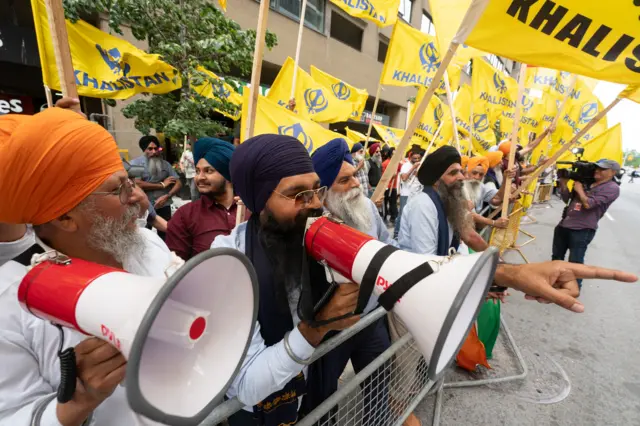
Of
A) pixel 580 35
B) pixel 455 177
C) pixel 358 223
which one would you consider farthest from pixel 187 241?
pixel 580 35

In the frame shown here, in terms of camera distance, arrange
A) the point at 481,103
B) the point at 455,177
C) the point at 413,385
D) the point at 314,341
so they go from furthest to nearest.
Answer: the point at 481,103, the point at 455,177, the point at 413,385, the point at 314,341

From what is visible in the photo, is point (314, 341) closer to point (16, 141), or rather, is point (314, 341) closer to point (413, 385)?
point (16, 141)

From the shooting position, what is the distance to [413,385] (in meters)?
2.07

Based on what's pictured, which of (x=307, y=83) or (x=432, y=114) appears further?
(x=432, y=114)

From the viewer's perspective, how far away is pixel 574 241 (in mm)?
4289

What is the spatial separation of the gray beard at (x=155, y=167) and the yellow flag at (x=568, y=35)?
4.39 m

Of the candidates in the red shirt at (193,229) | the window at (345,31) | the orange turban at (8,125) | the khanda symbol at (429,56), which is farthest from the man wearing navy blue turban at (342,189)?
the window at (345,31)

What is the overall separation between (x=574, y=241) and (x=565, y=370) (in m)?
2.28

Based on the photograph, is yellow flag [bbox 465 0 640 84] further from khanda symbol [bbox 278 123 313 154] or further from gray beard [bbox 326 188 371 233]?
khanda symbol [bbox 278 123 313 154]

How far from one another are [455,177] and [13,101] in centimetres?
957

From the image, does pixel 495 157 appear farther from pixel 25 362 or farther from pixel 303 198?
pixel 25 362

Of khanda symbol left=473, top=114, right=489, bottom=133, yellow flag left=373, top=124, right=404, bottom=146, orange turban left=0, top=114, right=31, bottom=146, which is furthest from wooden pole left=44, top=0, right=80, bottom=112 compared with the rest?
yellow flag left=373, top=124, right=404, bottom=146

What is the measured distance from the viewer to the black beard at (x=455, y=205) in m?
2.63

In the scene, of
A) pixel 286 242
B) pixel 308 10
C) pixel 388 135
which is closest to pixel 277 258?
pixel 286 242
